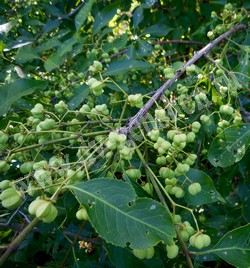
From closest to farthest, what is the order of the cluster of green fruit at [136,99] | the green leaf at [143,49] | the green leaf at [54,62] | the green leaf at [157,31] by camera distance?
1. the cluster of green fruit at [136,99]
2. the green leaf at [54,62]
3. the green leaf at [143,49]
4. the green leaf at [157,31]

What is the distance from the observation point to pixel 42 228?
5.18 ft

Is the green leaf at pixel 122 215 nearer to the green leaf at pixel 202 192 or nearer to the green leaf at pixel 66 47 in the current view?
the green leaf at pixel 202 192

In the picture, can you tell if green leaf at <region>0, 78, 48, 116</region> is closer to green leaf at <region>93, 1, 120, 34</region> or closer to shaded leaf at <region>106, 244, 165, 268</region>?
shaded leaf at <region>106, 244, 165, 268</region>

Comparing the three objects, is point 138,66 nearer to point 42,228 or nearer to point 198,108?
point 198,108

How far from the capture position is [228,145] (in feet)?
4.37

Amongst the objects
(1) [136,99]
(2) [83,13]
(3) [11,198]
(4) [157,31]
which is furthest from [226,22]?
(3) [11,198]

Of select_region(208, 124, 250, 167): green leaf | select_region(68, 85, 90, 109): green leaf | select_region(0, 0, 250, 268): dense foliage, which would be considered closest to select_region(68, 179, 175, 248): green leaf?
select_region(0, 0, 250, 268): dense foliage

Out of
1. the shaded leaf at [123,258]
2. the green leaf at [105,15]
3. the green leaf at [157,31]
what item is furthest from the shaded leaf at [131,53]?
the shaded leaf at [123,258]

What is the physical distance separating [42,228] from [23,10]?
1273 millimetres

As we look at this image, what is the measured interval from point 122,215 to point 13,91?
635mm

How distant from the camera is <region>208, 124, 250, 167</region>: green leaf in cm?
132

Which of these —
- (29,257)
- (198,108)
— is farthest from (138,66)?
(29,257)

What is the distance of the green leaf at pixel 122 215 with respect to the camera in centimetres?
84

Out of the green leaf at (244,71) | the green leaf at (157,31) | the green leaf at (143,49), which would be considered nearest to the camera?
the green leaf at (244,71)
